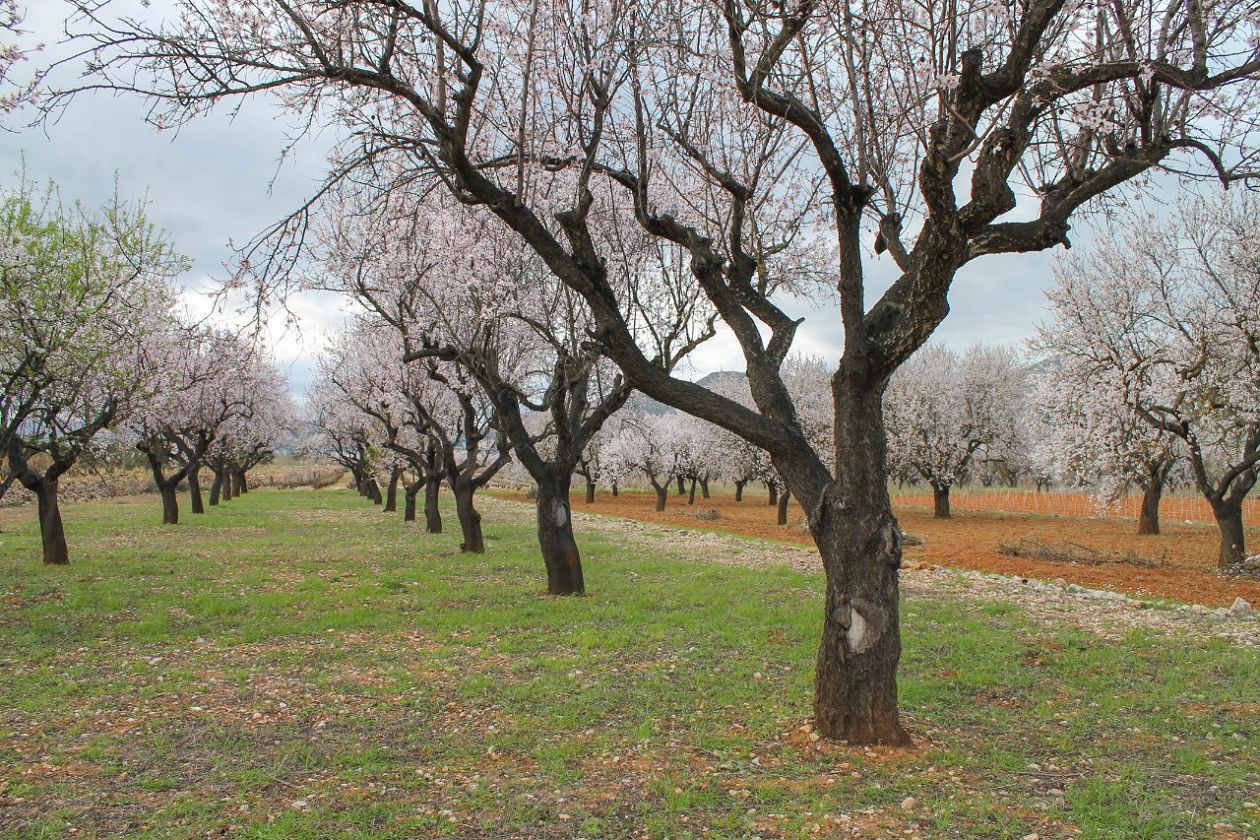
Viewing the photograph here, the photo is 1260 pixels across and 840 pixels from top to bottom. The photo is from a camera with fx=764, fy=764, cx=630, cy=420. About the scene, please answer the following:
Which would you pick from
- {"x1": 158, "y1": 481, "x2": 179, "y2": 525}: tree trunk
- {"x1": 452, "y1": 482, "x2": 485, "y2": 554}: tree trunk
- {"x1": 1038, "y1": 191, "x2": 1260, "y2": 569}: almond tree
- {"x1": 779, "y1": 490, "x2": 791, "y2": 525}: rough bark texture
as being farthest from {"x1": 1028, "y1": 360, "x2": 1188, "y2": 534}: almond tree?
{"x1": 158, "y1": 481, "x2": 179, "y2": 525}: tree trunk

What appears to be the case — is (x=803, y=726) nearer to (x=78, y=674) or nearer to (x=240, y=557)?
(x=78, y=674)

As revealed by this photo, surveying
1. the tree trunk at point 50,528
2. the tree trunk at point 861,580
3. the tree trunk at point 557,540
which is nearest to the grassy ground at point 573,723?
the tree trunk at point 861,580

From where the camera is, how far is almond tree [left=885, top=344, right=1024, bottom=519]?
42.8 meters

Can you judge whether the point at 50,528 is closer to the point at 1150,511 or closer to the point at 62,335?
the point at 62,335

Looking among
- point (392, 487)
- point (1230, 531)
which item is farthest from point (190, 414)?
point (1230, 531)

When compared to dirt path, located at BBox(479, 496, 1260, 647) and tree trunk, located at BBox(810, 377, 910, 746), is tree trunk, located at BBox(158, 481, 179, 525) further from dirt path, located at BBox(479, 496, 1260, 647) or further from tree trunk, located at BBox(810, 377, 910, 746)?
tree trunk, located at BBox(810, 377, 910, 746)

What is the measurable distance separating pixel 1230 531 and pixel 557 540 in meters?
16.0

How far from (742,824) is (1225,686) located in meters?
5.96

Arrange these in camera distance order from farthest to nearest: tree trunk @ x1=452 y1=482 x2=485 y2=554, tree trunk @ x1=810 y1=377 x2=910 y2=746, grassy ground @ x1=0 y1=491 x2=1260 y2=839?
tree trunk @ x1=452 y1=482 x2=485 y2=554 < tree trunk @ x1=810 y1=377 x2=910 y2=746 < grassy ground @ x1=0 y1=491 x2=1260 y2=839

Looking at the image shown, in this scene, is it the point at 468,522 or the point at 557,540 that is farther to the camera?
the point at 468,522

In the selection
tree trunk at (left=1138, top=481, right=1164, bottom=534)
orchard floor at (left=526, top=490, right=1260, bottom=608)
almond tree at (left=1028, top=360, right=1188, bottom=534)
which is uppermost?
almond tree at (left=1028, top=360, right=1188, bottom=534)

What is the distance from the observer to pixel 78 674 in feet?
27.3

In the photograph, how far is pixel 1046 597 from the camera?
13172mm

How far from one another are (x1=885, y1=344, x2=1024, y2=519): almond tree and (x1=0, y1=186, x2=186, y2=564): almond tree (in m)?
36.8
